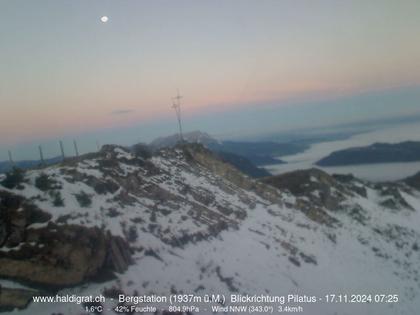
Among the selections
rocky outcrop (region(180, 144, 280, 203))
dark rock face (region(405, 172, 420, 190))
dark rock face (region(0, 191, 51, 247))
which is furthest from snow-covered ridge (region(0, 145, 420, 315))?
dark rock face (region(405, 172, 420, 190))

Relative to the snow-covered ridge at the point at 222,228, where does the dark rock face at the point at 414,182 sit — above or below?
below

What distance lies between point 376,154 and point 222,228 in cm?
8757

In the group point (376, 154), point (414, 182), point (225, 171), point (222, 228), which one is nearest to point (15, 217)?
point (222, 228)

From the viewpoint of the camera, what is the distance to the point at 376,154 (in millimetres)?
102438

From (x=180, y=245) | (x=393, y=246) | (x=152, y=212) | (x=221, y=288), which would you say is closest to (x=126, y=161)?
(x=152, y=212)

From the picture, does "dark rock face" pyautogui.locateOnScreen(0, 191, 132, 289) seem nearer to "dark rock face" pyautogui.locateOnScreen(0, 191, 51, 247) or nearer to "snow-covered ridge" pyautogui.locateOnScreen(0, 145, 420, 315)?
"dark rock face" pyautogui.locateOnScreen(0, 191, 51, 247)

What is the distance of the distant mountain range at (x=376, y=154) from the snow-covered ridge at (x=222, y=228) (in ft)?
201

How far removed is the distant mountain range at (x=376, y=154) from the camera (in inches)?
3882

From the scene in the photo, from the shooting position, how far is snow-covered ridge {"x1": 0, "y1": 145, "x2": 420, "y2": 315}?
19.0m

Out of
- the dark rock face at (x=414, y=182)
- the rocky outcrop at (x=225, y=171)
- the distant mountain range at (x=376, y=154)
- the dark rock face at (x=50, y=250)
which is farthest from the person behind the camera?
the distant mountain range at (x=376, y=154)

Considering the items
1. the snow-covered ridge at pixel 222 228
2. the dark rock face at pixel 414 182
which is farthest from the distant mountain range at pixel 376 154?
the snow-covered ridge at pixel 222 228

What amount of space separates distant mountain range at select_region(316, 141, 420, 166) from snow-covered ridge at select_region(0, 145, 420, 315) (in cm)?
6115

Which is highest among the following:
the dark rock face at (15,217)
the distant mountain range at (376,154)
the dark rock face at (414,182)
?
the dark rock face at (15,217)

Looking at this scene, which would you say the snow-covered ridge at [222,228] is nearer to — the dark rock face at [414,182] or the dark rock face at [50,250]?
the dark rock face at [50,250]
